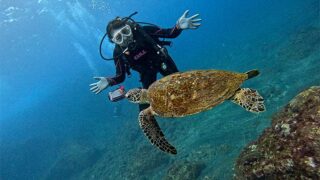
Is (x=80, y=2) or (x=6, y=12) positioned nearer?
(x=6, y=12)

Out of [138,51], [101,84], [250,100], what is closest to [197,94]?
[250,100]

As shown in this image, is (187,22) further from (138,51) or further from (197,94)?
(197,94)

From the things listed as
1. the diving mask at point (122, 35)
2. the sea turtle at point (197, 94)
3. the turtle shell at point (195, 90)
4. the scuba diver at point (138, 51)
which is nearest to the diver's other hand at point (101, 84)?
the scuba diver at point (138, 51)

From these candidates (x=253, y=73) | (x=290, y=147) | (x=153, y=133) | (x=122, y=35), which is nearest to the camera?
(x=290, y=147)

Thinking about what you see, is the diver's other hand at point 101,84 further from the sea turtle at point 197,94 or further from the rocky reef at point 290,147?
the rocky reef at point 290,147

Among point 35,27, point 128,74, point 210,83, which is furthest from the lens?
point 35,27

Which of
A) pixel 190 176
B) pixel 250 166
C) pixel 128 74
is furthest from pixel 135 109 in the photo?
pixel 250 166

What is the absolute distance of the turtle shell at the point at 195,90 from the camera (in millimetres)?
4121

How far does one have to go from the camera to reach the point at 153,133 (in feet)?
14.5

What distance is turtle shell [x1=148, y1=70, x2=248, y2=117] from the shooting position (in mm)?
4121

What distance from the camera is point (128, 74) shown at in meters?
6.30

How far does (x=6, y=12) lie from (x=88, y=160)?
21.7 meters

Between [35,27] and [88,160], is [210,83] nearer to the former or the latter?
[88,160]

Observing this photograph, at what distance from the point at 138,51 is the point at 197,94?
6.57ft
